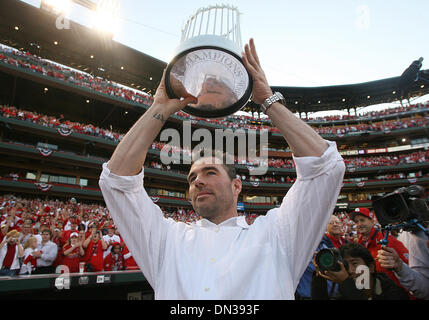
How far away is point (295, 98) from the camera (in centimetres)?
4222

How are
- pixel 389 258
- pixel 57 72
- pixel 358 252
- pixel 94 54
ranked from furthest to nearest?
pixel 94 54, pixel 57 72, pixel 358 252, pixel 389 258

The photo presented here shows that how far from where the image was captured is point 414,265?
290 cm

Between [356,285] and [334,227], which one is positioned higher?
[334,227]

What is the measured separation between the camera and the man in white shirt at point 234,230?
1.44m

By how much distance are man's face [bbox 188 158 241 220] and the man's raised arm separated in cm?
49

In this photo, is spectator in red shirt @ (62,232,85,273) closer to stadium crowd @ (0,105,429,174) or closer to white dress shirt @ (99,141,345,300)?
white dress shirt @ (99,141,345,300)

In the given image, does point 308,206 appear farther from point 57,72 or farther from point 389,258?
point 57,72

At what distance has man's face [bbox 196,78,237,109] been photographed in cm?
144

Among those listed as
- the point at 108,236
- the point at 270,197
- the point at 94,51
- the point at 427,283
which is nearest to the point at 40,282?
the point at 108,236

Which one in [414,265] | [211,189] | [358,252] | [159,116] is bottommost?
[414,265]

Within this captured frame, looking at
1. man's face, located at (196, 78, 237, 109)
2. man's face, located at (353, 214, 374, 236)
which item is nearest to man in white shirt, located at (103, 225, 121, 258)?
man's face, located at (353, 214, 374, 236)

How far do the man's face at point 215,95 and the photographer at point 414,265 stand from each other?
225 cm

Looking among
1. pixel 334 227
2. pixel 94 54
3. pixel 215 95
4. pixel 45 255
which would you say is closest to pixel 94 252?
pixel 45 255

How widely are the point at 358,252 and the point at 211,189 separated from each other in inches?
79.7
